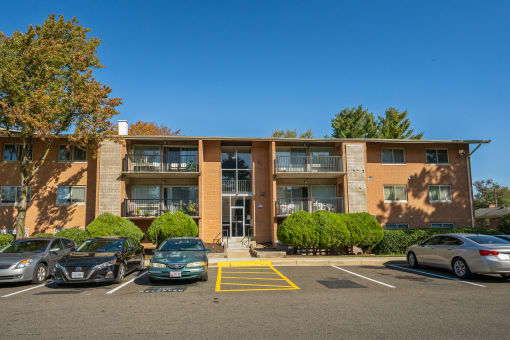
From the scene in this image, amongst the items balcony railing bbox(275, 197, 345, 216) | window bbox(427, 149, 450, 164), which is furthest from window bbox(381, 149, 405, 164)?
balcony railing bbox(275, 197, 345, 216)

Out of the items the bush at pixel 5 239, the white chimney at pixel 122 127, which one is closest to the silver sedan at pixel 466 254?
the white chimney at pixel 122 127

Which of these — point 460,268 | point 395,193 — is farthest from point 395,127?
point 460,268

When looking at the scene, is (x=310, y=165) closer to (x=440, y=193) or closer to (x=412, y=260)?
(x=440, y=193)

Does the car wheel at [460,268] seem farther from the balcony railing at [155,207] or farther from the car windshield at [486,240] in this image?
the balcony railing at [155,207]

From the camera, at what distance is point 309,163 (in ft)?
72.9

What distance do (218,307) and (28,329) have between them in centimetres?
327

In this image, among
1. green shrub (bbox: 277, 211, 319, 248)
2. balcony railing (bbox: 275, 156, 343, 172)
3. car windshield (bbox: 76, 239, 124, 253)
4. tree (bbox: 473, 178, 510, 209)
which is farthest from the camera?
tree (bbox: 473, 178, 510, 209)

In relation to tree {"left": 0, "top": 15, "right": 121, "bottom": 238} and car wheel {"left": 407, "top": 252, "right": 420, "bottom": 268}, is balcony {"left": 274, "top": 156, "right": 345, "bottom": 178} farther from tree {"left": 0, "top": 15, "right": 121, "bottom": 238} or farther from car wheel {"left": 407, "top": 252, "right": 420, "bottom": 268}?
tree {"left": 0, "top": 15, "right": 121, "bottom": 238}

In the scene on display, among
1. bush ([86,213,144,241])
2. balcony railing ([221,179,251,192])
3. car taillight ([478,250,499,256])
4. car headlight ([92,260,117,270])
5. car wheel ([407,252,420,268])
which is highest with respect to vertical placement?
balcony railing ([221,179,251,192])

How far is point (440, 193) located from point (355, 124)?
18272mm

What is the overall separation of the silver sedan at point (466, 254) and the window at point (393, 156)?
11.0 meters

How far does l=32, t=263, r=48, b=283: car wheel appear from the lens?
33.6 feet

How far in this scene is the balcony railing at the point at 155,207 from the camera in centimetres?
2031

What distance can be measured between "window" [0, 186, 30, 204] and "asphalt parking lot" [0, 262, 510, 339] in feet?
39.6
